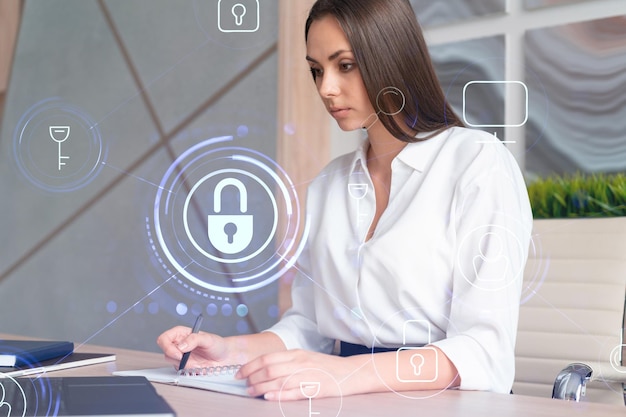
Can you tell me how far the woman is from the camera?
772 mm

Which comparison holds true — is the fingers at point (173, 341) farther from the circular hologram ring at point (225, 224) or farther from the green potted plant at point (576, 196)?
the green potted plant at point (576, 196)

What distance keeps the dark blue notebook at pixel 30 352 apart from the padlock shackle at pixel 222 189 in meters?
0.28

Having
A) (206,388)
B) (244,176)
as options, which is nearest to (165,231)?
(244,176)

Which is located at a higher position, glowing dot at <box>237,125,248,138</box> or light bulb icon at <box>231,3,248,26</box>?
light bulb icon at <box>231,3,248,26</box>

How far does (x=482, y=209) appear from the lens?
0.80 m

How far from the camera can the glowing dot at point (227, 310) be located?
1514 mm

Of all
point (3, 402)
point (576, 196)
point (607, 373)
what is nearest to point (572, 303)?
point (607, 373)

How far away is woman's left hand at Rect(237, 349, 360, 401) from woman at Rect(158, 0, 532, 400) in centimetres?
5

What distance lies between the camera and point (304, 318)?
3.39ft

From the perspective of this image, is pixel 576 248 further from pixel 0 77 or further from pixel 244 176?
pixel 0 77

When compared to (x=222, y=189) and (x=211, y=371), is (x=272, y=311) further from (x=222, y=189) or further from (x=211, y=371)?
(x=211, y=371)

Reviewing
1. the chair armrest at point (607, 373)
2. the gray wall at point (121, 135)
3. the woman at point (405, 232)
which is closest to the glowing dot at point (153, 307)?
the gray wall at point (121, 135)

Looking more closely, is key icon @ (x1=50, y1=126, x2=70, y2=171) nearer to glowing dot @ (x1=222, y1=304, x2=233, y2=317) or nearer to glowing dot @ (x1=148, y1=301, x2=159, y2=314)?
glowing dot @ (x1=148, y1=301, x2=159, y2=314)

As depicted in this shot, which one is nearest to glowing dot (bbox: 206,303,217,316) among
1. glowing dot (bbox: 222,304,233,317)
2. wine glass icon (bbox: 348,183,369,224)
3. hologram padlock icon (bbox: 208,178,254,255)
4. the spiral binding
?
glowing dot (bbox: 222,304,233,317)
